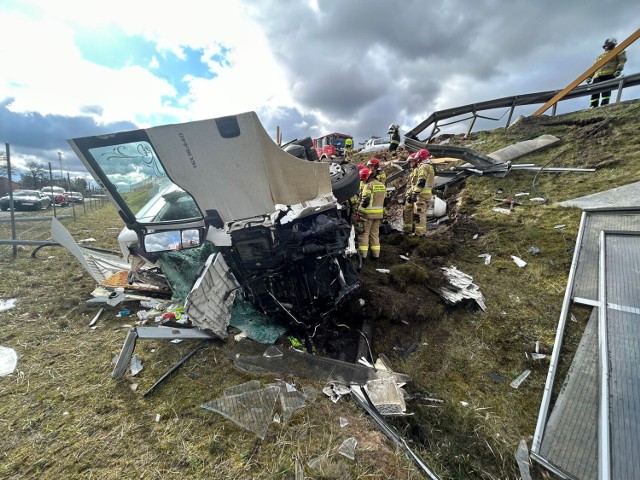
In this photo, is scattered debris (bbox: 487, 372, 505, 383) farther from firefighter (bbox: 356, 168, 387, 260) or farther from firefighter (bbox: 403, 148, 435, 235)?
firefighter (bbox: 403, 148, 435, 235)

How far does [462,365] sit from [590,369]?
0.92 metres

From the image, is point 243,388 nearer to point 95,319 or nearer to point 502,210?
point 95,319

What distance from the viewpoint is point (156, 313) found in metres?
3.39

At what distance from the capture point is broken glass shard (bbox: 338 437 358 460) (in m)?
1.77

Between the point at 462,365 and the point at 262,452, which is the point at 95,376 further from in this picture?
the point at 462,365

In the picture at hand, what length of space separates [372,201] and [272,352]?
3.04 meters

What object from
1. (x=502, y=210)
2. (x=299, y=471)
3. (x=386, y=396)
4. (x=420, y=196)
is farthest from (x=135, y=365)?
(x=502, y=210)

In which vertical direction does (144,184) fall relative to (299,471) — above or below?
above

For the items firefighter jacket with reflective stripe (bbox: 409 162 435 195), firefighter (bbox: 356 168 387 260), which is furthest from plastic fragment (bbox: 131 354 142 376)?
firefighter jacket with reflective stripe (bbox: 409 162 435 195)

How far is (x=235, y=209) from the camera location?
2742mm

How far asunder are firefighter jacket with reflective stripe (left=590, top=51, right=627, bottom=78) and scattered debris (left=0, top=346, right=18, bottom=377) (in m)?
11.8

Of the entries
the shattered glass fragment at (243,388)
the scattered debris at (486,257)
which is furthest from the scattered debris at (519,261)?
the shattered glass fragment at (243,388)

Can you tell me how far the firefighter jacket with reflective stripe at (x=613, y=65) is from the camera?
21.2 feet

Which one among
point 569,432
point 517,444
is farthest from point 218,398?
point 569,432
